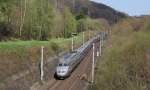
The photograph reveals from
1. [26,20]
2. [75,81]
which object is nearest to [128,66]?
Result: [75,81]

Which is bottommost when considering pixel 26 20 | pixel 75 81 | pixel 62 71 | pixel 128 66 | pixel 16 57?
pixel 75 81

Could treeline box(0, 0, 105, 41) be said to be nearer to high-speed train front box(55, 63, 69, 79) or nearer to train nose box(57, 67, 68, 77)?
high-speed train front box(55, 63, 69, 79)

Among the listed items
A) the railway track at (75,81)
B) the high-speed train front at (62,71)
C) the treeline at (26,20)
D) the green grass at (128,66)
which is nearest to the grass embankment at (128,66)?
the green grass at (128,66)

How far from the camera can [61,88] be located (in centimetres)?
4400

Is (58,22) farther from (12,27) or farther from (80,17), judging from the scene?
(80,17)

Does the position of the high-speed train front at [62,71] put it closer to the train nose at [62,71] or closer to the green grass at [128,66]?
the train nose at [62,71]

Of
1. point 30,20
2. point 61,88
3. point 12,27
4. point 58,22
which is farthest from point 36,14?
point 61,88

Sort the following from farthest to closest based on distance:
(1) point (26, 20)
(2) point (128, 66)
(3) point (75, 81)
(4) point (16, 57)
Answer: (1) point (26, 20) < (3) point (75, 81) < (4) point (16, 57) < (2) point (128, 66)

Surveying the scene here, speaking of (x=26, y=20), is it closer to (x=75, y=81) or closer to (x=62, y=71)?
(x=62, y=71)

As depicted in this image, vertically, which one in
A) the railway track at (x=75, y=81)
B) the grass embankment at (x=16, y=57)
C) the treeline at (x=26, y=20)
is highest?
the treeline at (x=26, y=20)

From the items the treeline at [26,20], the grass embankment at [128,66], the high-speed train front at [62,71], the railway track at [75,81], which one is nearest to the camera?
the grass embankment at [128,66]

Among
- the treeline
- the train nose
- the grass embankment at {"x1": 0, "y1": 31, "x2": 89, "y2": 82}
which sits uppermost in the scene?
the treeline

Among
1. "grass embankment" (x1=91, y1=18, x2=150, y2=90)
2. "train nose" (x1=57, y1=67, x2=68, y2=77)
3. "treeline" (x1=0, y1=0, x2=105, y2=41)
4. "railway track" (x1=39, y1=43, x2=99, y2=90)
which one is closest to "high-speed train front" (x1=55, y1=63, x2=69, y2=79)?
"train nose" (x1=57, y1=67, x2=68, y2=77)

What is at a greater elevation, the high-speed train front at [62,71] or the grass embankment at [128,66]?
the grass embankment at [128,66]
